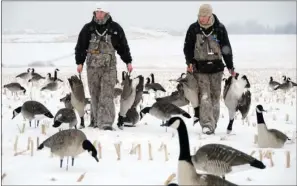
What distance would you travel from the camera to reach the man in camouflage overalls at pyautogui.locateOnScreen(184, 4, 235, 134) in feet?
29.1

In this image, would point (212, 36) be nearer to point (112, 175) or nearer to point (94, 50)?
point (94, 50)

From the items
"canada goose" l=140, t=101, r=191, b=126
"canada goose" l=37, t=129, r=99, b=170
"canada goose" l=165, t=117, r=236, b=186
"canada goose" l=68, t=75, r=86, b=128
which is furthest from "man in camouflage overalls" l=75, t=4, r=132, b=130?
"canada goose" l=165, t=117, r=236, b=186

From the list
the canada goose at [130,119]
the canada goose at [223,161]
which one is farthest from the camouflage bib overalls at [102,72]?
the canada goose at [223,161]

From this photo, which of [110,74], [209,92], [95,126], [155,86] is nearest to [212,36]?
[209,92]

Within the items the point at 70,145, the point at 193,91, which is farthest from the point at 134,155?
the point at 193,91

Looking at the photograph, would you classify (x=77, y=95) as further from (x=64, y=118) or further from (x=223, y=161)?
(x=223, y=161)

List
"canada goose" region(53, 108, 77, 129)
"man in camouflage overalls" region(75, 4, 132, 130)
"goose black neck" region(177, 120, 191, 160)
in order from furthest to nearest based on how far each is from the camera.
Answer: "man in camouflage overalls" region(75, 4, 132, 130) < "canada goose" region(53, 108, 77, 129) < "goose black neck" region(177, 120, 191, 160)

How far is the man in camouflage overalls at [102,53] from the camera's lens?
9125 mm

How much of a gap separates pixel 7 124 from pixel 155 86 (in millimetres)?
6959

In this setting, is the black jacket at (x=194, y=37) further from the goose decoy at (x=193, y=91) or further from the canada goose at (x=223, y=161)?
the canada goose at (x=223, y=161)

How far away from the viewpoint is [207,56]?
351 inches

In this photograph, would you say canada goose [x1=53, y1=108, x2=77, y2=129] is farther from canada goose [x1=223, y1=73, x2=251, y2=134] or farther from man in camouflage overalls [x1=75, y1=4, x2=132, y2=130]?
canada goose [x1=223, y1=73, x2=251, y2=134]

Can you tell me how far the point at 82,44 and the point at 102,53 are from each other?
17.1 inches

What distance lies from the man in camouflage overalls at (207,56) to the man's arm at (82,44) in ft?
6.20
